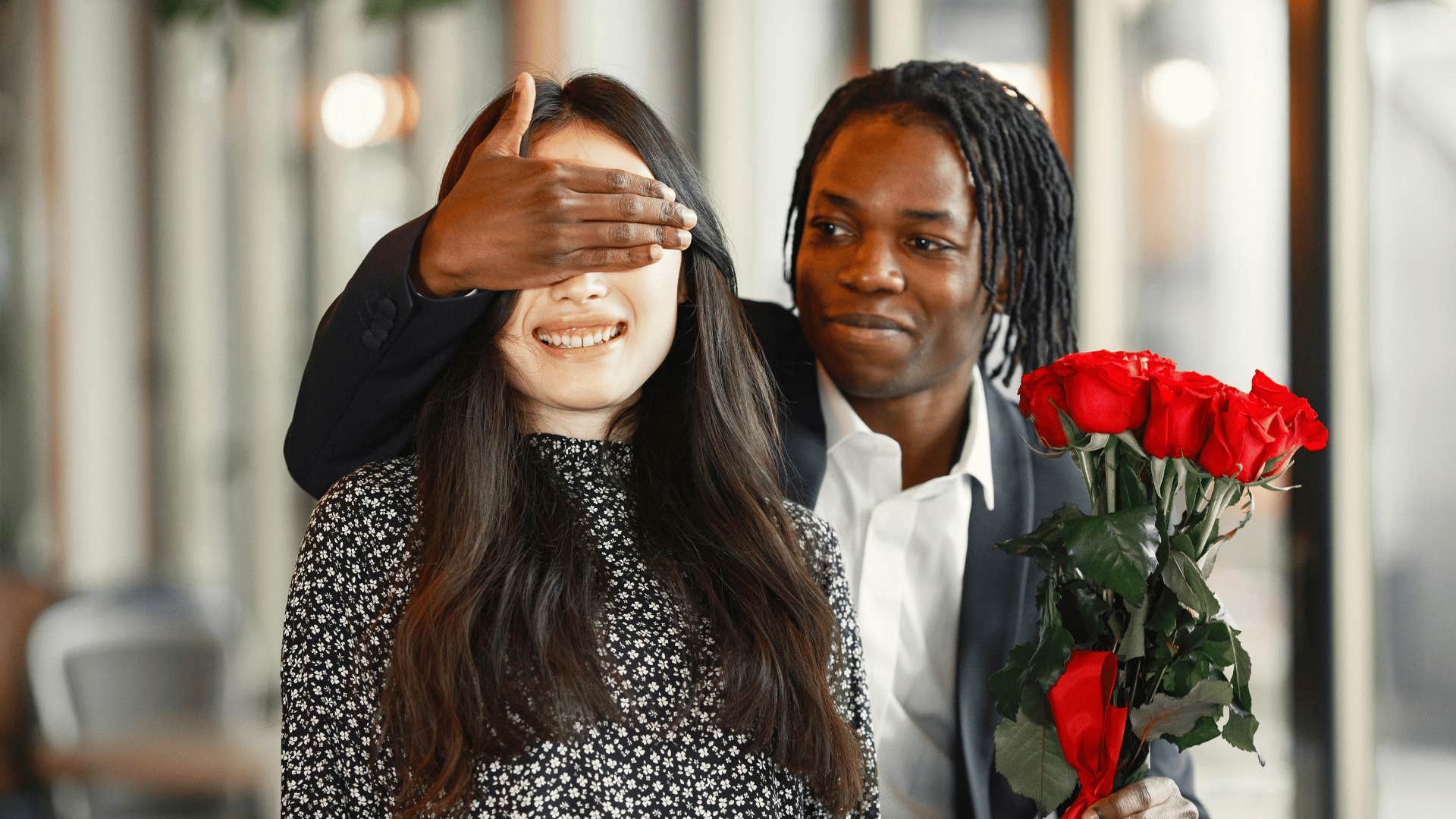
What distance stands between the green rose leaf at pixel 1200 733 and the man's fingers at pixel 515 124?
854 mm

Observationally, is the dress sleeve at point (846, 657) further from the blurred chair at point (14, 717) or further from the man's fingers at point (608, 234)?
the blurred chair at point (14, 717)

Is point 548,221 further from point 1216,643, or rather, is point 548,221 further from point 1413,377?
point 1413,377

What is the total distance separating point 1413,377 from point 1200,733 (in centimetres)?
203

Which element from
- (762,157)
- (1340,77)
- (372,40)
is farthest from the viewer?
(372,40)

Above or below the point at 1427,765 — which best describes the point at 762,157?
above

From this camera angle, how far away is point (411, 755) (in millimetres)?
1062

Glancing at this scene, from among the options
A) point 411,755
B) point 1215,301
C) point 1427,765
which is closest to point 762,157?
point 1215,301

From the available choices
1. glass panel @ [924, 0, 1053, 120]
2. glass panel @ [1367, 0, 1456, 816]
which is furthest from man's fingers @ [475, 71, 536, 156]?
glass panel @ [1367, 0, 1456, 816]

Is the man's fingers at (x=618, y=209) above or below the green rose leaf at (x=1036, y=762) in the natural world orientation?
above

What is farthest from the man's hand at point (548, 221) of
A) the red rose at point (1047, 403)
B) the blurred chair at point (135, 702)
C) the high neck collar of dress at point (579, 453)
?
the blurred chair at point (135, 702)

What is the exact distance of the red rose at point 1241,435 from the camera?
3.65 feet

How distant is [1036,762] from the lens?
1204 mm

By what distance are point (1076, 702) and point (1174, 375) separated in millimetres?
331

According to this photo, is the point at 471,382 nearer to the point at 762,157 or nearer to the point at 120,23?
the point at 762,157
